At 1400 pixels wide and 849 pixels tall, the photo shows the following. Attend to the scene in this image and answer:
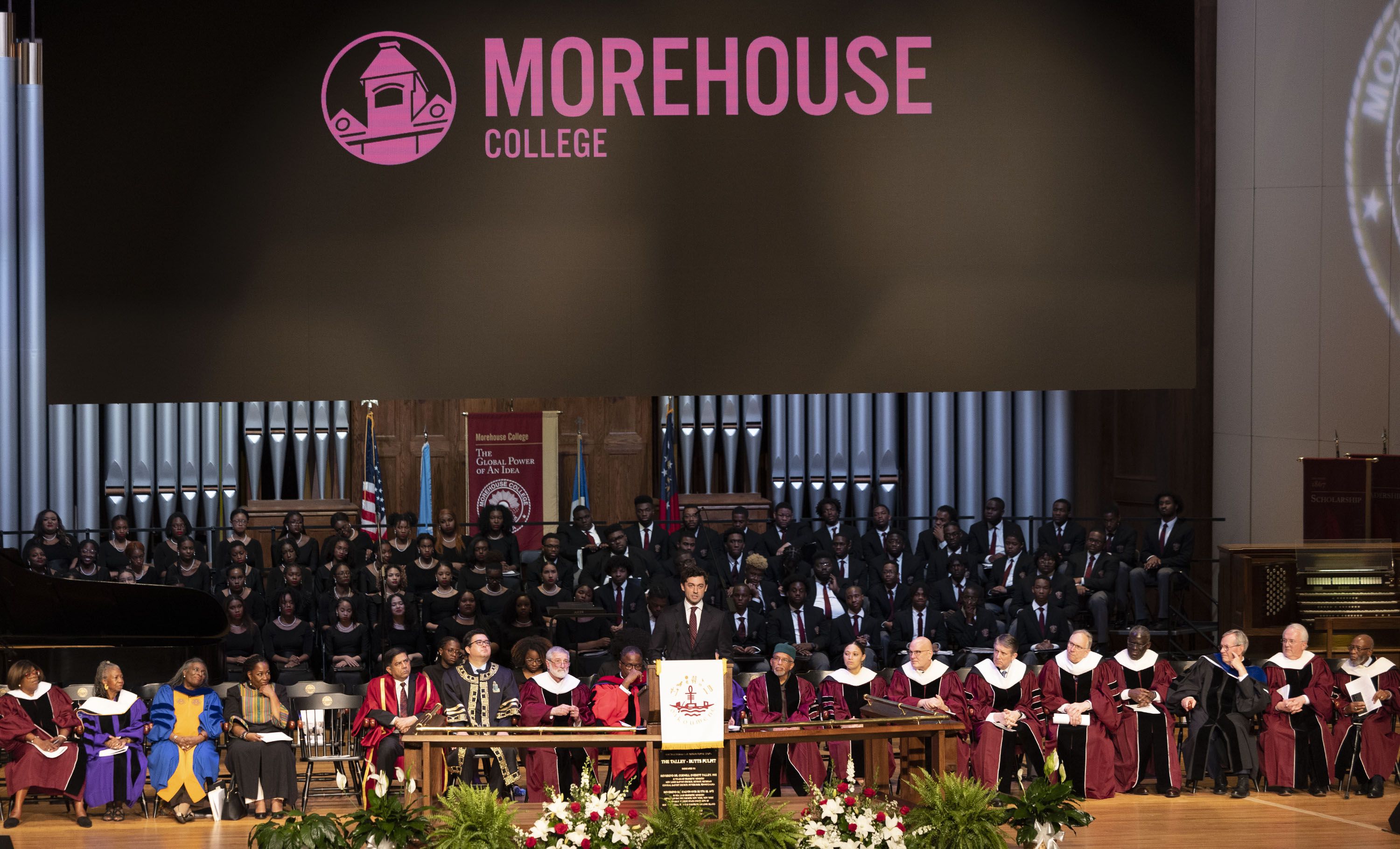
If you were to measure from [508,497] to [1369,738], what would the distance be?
29.4ft

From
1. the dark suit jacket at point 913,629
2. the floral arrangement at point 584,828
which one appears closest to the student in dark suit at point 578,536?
the dark suit jacket at point 913,629

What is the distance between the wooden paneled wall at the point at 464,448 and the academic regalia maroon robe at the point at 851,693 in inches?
260

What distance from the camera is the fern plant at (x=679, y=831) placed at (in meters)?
7.83

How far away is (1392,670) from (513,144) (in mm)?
7010

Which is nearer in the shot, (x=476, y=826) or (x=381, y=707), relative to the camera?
(x=476, y=826)

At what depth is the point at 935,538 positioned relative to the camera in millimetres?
14578

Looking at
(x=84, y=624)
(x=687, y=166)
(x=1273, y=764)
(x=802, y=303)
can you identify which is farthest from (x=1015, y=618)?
(x=84, y=624)

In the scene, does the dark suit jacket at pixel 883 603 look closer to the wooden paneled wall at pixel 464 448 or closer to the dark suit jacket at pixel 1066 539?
the dark suit jacket at pixel 1066 539

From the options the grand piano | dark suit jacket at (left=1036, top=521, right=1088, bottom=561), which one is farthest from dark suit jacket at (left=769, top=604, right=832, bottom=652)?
the grand piano

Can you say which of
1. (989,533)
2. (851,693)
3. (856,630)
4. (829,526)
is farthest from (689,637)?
(989,533)

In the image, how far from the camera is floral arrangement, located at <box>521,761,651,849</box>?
7852 mm

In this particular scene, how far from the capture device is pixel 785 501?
1789 cm

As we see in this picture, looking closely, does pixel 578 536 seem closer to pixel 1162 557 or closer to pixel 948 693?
pixel 948 693

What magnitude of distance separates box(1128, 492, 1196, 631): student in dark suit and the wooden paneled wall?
5.78 m
